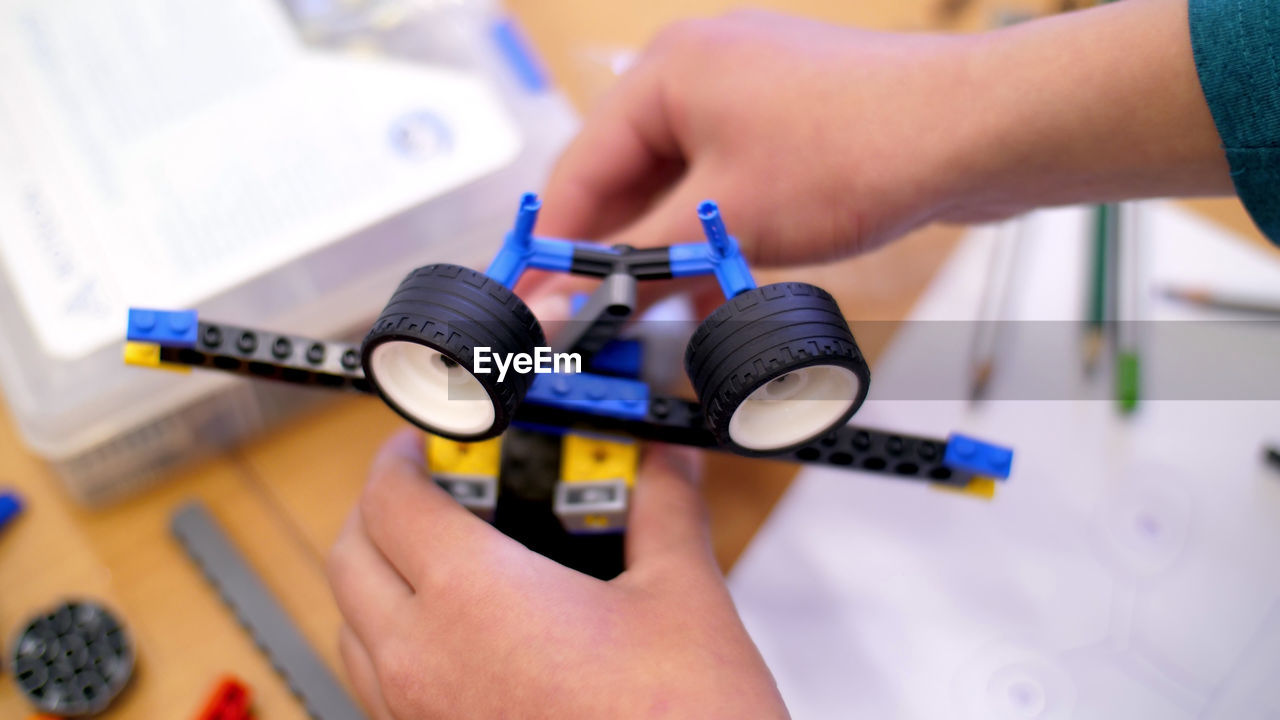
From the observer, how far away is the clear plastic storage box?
71 centimetres

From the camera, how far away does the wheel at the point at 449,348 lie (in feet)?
1.47

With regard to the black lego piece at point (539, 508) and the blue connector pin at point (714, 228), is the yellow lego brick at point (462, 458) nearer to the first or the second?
the black lego piece at point (539, 508)

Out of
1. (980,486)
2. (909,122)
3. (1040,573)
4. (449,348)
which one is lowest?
(1040,573)

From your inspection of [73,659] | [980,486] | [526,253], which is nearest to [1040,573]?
[980,486]

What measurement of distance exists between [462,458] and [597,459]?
0.31ft

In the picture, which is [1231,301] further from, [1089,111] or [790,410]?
[790,410]

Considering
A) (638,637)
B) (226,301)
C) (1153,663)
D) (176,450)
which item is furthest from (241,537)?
(1153,663)

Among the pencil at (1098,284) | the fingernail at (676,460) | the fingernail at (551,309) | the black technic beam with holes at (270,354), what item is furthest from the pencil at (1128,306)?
the black technic beam with holes at (270,354)

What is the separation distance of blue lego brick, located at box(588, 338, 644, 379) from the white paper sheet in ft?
0.68

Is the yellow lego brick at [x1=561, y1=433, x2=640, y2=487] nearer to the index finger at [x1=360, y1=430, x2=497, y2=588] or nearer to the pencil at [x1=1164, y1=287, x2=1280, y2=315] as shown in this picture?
the index finger at [x1=360, y1=430, x2=497, y2=588]

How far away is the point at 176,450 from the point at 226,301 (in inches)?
5.3

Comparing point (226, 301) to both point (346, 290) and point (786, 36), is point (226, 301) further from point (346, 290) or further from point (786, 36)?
point (786, 36)

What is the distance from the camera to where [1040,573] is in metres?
0.72

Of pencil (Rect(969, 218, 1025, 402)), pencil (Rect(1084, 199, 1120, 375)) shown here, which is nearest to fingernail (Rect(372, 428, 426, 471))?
pencil (Rect(969, 218, 1025, 402))
